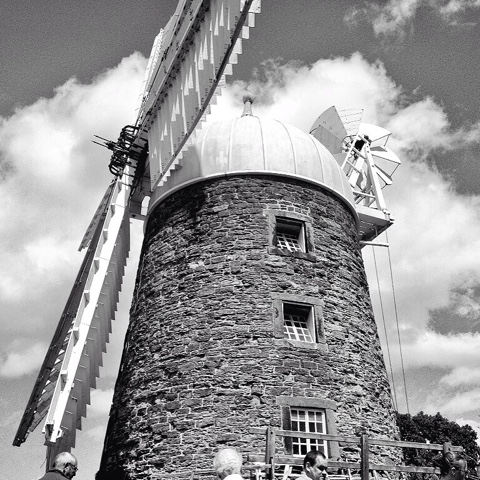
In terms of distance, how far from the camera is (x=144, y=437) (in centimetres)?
1146

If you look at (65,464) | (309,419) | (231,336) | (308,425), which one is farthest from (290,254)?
(65,464)

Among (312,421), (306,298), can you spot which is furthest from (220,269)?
(312,421)

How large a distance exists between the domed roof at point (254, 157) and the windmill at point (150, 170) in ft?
1.32

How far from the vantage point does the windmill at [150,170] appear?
40.7 ft

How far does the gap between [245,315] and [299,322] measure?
1236mm

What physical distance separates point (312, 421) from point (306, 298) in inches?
97.7

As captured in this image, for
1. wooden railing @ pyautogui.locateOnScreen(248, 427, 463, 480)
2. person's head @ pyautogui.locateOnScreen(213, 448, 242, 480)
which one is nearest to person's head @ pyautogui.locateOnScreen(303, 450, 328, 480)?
person's head @ pyautogui.locateOnScreen(213, 448, 242, 480)

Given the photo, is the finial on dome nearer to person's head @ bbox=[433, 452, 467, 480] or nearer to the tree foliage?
person's head @ bbox=[433, 452, 467, 480]

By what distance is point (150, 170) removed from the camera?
48.5 ft

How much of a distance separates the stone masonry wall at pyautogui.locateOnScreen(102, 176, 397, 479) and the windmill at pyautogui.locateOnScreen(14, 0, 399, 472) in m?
1.10

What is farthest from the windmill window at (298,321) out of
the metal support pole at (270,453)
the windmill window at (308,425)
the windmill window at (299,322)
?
the metal support pole at (270,453)

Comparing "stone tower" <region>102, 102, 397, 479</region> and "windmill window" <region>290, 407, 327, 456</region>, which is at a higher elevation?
"stone tower" <region>102, 102, 397, 479</region>

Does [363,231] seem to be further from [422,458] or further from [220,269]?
[422,458]

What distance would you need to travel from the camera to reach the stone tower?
11047 mm
